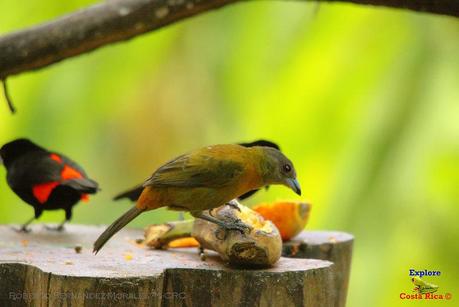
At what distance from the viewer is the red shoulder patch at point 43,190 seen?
527 centimetres

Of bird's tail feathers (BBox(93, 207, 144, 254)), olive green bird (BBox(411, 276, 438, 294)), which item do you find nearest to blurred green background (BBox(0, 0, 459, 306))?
olive green bird (BBox(411, 276, 438, 294))

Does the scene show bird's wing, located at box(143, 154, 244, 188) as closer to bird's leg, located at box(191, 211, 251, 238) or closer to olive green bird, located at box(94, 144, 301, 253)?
olive green bird, located at box(94, 144, 301, 253)

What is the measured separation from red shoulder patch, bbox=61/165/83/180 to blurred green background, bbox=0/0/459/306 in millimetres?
1830

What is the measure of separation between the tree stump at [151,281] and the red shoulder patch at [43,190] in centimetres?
79

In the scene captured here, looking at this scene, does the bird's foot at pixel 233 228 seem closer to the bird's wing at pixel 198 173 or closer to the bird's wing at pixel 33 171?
the bird's wing at pixel 198 173

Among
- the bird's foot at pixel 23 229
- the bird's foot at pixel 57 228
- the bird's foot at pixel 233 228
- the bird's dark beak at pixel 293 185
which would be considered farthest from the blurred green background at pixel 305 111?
the bird's foot at pixel 233 228

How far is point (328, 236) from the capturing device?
5.48 meters

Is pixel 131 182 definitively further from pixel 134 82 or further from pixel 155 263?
pixel 155 263

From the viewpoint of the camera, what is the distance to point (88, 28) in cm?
492

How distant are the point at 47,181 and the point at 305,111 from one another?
9.87ft

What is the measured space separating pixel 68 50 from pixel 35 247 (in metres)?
1.12

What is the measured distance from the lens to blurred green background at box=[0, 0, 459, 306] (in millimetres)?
6578

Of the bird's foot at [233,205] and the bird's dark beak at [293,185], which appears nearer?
the bird's dark beak at [293,185]

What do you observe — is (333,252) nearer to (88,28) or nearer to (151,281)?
(151,281)
